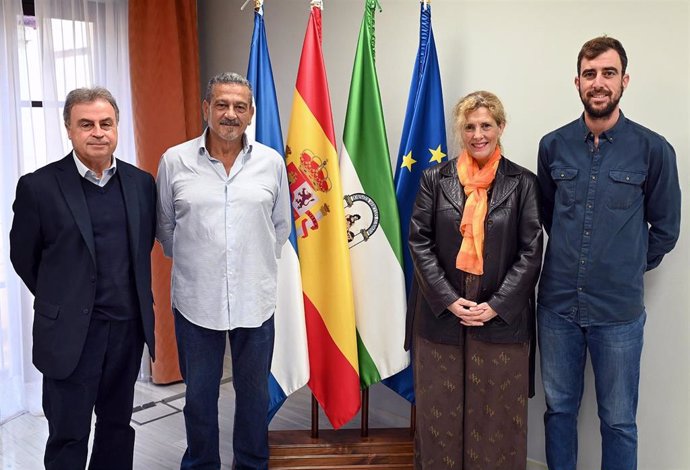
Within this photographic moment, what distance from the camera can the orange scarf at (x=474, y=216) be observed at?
219cm

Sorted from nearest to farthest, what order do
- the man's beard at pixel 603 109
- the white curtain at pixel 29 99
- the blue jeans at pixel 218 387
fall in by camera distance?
the man's beard at pixel 603 109 → the blue jeans at pixel 218 387 → the white curtain at pixel 29 99

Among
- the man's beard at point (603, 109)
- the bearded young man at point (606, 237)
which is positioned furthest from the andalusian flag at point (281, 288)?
the man's beard at point (603, 109)

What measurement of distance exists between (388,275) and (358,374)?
0.42 m

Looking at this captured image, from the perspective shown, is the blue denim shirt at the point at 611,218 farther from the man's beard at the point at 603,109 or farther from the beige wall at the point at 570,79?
the beige wall at the point at 570,79

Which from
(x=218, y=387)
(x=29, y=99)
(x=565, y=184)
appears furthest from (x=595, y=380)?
(x=29, y=99)

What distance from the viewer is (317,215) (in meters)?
2.64

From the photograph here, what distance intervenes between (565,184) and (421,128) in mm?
658

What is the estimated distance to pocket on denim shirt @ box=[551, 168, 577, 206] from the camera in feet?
7.14

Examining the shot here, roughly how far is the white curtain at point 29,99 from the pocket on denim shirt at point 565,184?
2292 millimetres

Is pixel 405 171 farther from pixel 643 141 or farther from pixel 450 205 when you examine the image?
pixel 643 141

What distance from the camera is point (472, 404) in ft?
7.57

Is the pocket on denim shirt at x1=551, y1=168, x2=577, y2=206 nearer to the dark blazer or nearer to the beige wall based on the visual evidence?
the beige wall

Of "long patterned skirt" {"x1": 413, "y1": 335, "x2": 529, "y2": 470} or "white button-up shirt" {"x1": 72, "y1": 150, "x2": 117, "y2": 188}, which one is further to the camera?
"long patterned skirt" {"x1": 413, "y1": 335, "x2": 529, "y2": 470}

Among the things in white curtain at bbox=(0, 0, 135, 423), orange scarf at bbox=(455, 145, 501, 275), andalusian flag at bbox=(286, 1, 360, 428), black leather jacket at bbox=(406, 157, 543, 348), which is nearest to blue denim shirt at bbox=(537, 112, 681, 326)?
black leather jacket at bbox=(406, 157, 543, 348)
